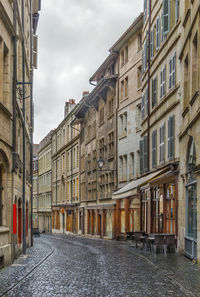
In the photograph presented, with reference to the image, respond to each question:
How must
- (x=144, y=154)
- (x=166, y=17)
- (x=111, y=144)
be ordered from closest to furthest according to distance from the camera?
1. (x=166, y=17)
2. (x=144, y=154)
3. (x=111, y=144)

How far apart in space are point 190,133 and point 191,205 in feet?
8.07

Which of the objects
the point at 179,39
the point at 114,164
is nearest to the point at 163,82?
the point at 179,39

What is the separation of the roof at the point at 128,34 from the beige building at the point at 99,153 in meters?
1.05

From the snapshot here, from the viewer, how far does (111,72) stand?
147 feet

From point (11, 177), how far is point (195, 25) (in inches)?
299

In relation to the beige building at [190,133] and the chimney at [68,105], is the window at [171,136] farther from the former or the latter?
the chimney at [68,105]

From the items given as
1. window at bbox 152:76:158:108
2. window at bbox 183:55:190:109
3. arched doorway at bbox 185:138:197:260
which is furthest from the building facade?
arched doorway at bbox 185:138:197:260

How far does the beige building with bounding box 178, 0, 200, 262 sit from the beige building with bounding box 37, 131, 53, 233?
2339 inches

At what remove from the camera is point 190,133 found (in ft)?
63.1

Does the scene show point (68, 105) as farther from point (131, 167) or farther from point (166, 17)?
point (166, 17)

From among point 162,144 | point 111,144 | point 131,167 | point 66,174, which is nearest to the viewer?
point 162,144

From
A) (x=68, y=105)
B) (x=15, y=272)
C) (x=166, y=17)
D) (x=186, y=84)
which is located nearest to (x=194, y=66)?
(x=186, y=84)

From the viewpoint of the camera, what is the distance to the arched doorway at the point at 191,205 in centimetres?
1838

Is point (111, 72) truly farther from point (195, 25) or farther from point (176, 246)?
point (195, 25)
